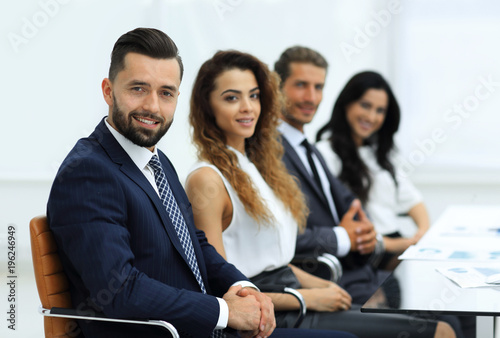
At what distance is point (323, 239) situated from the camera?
2.85 metres

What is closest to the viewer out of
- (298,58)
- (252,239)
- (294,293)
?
(294,293)

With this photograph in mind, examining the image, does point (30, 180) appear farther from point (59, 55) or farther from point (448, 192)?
point (448, 192)

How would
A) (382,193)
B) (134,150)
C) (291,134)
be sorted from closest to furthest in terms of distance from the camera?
(134,150) → (291,134) → (382,193)

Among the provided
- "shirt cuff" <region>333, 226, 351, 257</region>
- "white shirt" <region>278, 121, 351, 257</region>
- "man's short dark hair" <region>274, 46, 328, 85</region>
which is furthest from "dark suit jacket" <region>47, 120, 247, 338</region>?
"man's short dark hair" <region>274, 46, 328, 85</region>

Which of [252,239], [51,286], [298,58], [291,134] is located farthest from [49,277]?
[298,58]

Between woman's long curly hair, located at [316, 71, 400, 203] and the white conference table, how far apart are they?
0.52 meters

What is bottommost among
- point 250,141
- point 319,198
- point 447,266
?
point 447,266

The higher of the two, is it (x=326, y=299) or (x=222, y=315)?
(x=222, y=315)

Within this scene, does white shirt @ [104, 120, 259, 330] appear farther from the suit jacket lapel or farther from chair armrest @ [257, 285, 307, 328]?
chair armrest @ [257, 285, 307, 328]

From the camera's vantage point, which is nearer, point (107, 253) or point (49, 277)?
point (107, 253)

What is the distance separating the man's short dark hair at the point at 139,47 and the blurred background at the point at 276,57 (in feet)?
9.28

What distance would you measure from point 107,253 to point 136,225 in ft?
0.51

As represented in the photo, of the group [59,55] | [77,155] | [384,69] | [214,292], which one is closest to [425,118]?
[384,69]

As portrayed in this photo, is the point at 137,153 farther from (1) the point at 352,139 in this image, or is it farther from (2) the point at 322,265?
(1) the point at 352,139
